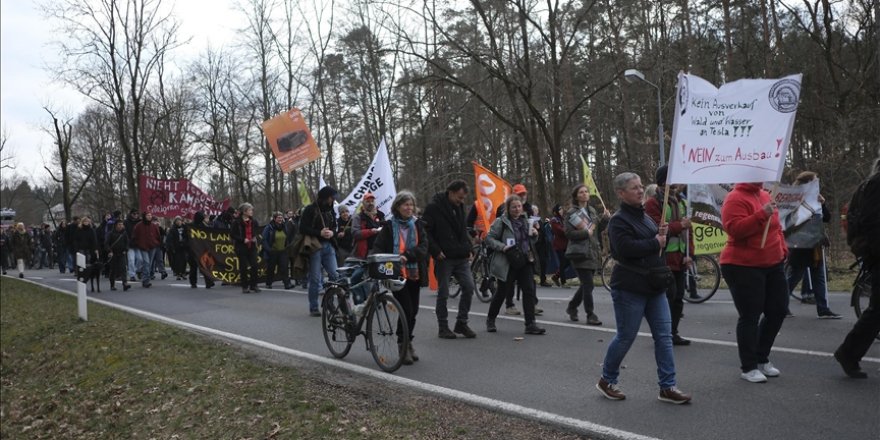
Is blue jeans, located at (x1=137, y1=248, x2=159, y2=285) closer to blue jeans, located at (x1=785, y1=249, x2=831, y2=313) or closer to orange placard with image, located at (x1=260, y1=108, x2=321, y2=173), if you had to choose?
orange placard with image, located at (x1=260, y1=108, x2=321, y2=173)

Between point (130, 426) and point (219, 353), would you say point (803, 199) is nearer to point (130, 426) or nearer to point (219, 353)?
point (219, 353)

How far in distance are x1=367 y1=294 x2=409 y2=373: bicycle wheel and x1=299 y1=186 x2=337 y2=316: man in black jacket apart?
11.4ft

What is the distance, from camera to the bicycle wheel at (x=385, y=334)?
21.9 feet

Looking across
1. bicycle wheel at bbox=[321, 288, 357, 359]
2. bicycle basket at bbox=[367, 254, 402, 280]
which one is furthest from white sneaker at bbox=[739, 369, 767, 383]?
bicycle wheel at bbox=[321, 288, 357, 359]

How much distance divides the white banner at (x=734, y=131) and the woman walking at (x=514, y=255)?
126 inches

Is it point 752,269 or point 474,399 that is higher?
point 752,269

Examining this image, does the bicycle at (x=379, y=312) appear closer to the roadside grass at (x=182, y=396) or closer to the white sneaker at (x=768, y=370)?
the roadside grass at (x=182, y=396)

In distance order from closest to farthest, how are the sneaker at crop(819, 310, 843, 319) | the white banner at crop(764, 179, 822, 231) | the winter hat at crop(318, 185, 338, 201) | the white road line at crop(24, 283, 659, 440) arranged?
the white road line at crop(24, 283, 659, 440) → the sneaker at crop(819, 310, 843, 319) → the white banner at crop(764, 179, 822, 231) → the winter hat at crop(318, 185, 338, 201)

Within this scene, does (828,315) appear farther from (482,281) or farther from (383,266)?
(383,266)

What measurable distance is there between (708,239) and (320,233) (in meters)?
6.58

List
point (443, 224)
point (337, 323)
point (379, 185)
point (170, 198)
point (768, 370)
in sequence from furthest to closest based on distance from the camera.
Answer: point (170, 198)
point (379, 185)
point (443, 224)
point (337, 323)
point (768, 370)

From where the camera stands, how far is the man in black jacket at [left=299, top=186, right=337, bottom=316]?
34.0 ft

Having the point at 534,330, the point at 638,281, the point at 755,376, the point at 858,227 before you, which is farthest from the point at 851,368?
the point at 534,330

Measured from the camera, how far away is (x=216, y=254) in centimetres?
1705
